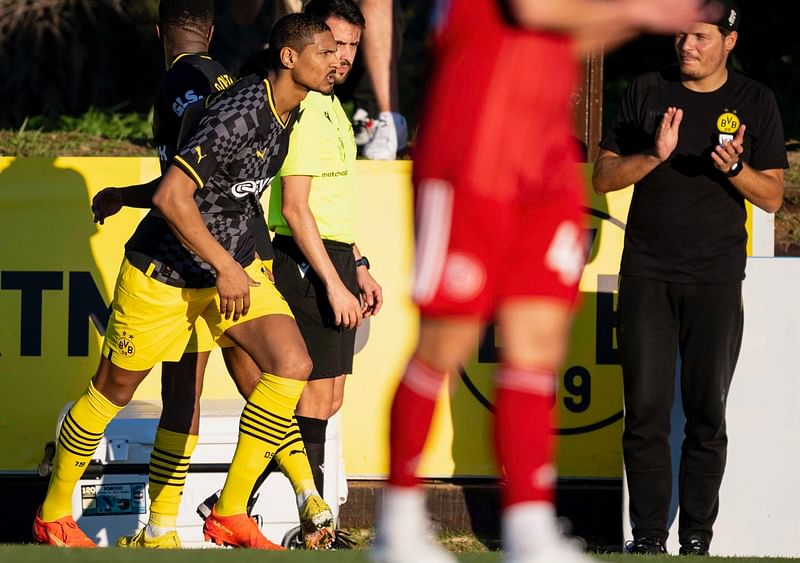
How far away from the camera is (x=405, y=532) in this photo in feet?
13.2

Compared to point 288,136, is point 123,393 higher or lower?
lower

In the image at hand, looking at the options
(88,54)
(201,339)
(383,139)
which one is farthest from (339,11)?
(88,54)

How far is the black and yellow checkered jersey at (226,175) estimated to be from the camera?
19.1 ft

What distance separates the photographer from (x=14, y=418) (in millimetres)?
8031

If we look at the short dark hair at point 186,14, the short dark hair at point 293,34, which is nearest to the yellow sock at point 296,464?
the short dark hair at point 293,34

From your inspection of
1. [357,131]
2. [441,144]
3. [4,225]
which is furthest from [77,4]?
[441,144]

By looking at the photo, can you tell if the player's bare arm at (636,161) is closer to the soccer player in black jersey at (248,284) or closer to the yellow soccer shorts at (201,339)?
the soccer player in black jersey at (248,284)

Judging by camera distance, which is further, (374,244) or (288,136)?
(374,244)

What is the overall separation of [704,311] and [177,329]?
2537 millimetres

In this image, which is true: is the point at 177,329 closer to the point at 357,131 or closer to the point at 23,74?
the point at 357,131

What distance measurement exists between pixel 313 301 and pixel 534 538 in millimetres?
3277

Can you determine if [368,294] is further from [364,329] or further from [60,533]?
[60,533]

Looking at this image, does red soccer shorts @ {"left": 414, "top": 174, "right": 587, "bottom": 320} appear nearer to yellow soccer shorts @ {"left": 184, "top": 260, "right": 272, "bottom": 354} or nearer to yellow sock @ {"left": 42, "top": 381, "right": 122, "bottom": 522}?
yellow soccer shorts @ {"left": 184, "top": 260, "right": 272, "bottom": 354}

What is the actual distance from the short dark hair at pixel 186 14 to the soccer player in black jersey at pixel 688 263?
2.03 m
